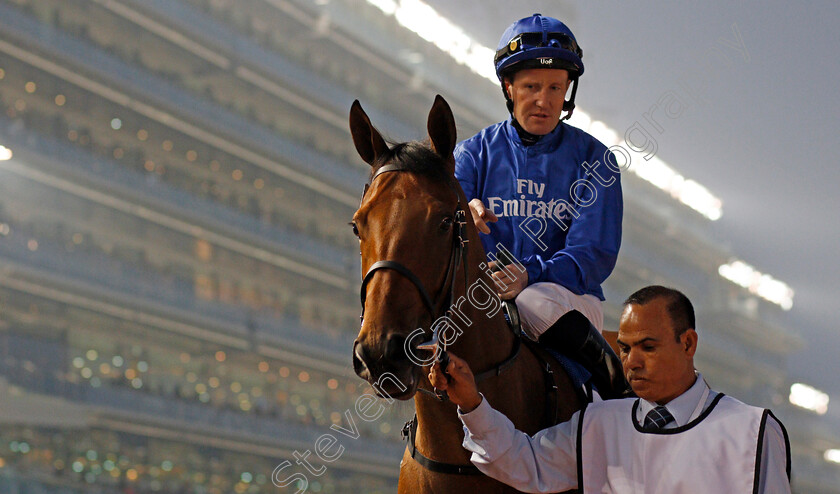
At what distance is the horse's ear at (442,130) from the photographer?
3494mm

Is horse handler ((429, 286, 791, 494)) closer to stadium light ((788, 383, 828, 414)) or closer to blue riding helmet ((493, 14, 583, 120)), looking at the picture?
blue riding helmet ((493, 14, 583, 120))

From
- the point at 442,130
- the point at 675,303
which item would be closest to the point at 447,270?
the point at 442,130

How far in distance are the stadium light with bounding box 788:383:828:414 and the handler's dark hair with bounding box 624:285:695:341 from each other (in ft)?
308

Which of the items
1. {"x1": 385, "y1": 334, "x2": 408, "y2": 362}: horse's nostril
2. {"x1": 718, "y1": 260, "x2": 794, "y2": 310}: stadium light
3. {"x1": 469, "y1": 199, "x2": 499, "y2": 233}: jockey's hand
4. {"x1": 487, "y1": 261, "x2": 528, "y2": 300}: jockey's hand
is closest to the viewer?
{"x1": 385, "y1": 334, "x2": 408, "y2": 362}: horse's nostril

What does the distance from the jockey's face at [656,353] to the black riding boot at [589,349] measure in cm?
81

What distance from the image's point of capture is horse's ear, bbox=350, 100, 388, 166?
357cm

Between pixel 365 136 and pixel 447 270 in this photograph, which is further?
pixel 365 136

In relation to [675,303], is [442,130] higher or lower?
higher

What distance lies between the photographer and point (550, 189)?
14.4ft

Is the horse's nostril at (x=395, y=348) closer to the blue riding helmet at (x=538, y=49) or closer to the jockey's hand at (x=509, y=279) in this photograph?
the jockey's hand at (x=509, y=279)

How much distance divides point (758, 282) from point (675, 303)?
90.0 meters

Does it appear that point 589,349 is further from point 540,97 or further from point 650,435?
point 540,97

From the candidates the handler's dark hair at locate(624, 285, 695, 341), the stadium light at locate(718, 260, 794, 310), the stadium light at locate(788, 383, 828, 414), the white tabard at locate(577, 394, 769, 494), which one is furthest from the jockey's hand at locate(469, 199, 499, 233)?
the stadium light at locate(788, 383, 828, 414)

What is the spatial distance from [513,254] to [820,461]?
99.7 m
